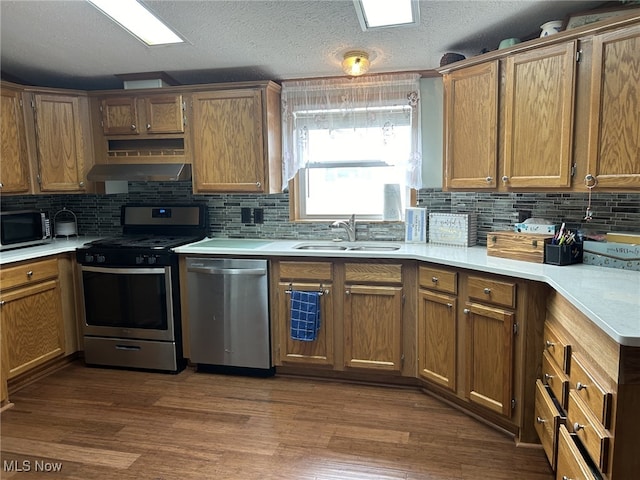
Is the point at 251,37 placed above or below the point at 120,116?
above

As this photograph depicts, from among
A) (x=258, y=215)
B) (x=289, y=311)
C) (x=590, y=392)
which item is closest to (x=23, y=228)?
(x=258, y=215)

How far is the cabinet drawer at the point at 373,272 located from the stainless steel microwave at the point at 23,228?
7.74 ft

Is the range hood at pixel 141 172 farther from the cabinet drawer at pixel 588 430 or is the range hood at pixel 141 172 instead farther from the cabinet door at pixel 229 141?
the cabinet drawer at pixel 588 430

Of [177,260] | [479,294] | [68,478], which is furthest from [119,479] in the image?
[479,294]

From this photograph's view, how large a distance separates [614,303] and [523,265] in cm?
73

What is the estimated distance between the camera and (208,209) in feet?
12.5

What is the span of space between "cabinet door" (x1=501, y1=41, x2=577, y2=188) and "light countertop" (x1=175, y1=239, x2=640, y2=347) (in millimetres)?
474

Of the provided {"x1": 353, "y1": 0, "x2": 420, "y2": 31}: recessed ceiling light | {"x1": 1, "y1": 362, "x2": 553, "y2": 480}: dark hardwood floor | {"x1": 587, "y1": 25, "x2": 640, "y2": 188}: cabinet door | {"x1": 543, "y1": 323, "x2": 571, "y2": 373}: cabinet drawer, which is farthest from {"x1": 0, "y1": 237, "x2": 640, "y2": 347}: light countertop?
{"x1": 353, "y1": 0, "x2": 420, "y2": 31}: recessed ceiling light

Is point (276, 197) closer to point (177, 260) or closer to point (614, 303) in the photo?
point (177, 260)

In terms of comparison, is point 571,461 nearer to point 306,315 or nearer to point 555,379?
point 555,379

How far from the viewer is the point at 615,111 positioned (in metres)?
2.11

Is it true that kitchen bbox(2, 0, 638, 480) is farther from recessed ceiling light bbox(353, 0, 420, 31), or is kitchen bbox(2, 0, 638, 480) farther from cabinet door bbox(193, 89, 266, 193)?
recessed ceiling light bbox(353, 0, 420, 31)

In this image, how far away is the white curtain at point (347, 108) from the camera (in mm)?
3277

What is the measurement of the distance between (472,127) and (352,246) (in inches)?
45.6
